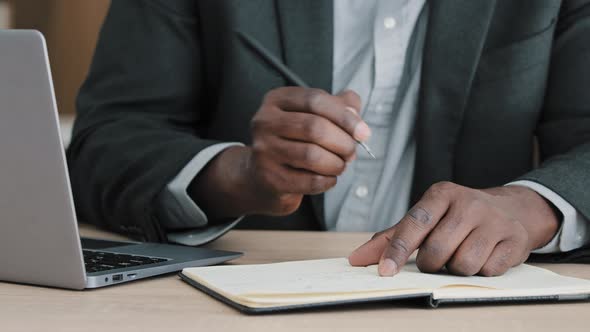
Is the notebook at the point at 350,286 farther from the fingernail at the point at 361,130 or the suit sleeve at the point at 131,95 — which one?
the suit sleeve at the point at 131,95

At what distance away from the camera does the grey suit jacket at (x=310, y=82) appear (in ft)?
4.05

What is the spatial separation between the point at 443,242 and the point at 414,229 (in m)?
0.03

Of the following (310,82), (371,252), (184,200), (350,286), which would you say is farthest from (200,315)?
(310,82)

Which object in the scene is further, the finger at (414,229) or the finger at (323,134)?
the finger at (323,134)

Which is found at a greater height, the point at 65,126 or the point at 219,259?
the point at 219,259

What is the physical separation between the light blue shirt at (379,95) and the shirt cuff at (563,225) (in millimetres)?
394

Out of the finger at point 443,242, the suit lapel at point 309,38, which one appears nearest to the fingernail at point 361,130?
the finger at point 443,242

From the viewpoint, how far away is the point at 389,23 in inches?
51.5

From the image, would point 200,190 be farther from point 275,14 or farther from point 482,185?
point 482,185

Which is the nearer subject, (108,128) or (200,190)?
(200,190)

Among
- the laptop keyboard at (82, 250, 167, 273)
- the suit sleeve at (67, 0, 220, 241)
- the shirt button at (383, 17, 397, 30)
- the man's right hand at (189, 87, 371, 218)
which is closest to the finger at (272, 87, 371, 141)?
the man's right hand at (189, 87, 371, 218)

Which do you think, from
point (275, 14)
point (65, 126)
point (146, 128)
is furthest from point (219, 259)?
point (65, 126)

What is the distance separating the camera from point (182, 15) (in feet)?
4.56

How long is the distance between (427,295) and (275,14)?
762mm
